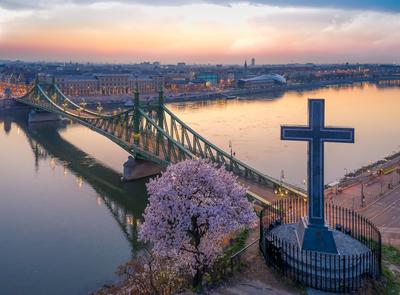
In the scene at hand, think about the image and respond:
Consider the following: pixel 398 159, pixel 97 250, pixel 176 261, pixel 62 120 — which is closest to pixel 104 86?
pixel 62 120

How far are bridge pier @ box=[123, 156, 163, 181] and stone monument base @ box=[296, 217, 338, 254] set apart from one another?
21369 mm

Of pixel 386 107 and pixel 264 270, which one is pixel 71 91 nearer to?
pixel 386 107

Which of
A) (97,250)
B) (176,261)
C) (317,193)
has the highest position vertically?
(317,193)

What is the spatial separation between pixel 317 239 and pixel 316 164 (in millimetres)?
1907

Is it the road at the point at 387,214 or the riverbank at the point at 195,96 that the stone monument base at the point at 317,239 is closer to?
the road at the point at 387,214

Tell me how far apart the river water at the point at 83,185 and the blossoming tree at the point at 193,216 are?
22.1 ft

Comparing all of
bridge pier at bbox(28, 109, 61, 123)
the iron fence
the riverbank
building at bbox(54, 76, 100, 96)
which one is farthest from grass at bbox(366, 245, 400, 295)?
building at bbox(54, 76, 100, 96)

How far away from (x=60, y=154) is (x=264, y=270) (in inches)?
1398

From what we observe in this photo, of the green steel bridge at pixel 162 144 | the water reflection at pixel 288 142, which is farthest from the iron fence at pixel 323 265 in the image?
the water reflection at pixel 288 142

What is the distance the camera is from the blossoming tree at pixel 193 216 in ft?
36.1

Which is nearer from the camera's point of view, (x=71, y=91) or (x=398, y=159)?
(x=398, y=159)

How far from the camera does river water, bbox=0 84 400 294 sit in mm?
18625

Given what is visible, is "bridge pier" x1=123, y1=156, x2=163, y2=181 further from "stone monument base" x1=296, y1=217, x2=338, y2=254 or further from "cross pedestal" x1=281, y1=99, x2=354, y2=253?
"stone monument base" x1=296, y1=217, x2=338, y2=254

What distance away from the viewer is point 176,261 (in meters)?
12.0
